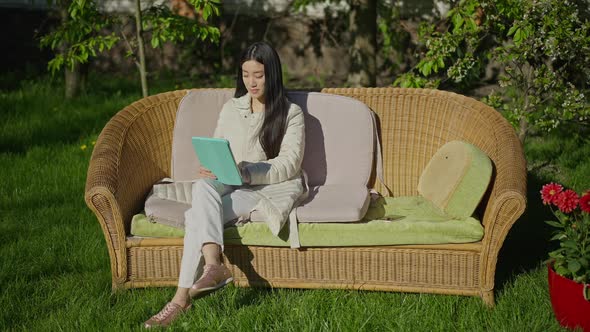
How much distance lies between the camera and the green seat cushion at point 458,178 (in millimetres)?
3971

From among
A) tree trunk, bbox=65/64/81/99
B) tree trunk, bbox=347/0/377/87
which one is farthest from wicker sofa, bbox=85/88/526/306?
tree trunk, bbox=65/64/81/99

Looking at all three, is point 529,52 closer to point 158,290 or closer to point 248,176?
point 248,176

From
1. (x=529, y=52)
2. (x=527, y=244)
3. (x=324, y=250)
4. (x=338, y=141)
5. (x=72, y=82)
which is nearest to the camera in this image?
(x=324, y=250)

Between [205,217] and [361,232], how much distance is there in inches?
30.6

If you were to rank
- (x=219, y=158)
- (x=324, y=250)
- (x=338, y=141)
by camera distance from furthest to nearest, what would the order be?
(x=338, y=141), (x=324, y=250), (x=219, y=158)

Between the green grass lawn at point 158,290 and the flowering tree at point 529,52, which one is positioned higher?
the flowering tree at point 529,52

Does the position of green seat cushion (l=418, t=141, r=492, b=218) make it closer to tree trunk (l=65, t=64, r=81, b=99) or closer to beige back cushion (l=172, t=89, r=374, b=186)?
beige back cushion (l=172, t=89, r=374, b=186)

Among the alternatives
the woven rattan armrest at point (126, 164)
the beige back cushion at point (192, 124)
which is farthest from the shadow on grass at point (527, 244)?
the woven rattan armrest at point (126, 164)

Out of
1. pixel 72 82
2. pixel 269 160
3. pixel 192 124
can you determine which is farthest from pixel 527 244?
pixel 72 82

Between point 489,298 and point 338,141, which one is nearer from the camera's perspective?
point 489,298

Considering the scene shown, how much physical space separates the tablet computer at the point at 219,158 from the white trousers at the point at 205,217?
9 cm

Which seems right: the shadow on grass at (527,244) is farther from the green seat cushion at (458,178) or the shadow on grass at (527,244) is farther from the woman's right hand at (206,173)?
the woman's right hand at (206,173)

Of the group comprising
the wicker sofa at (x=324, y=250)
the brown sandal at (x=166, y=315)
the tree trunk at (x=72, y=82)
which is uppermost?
the tree trunk at (x=72, y=82)

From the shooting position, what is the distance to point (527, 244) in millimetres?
4750
